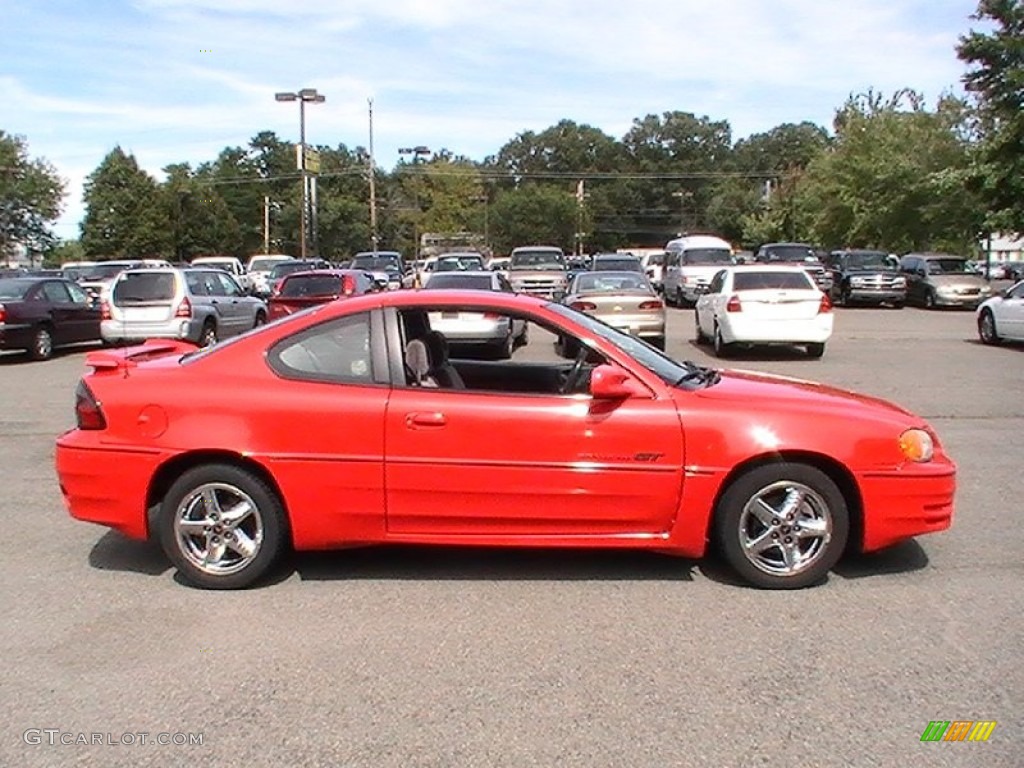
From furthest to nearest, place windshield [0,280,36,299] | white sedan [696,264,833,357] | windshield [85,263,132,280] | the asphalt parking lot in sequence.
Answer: windshield [85,263,132,280]
windshield [0,280,36,299]
white sedan [696,264,833,357]
the asphalt parking lot

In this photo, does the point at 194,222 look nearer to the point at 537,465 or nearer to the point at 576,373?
the point at 576,373

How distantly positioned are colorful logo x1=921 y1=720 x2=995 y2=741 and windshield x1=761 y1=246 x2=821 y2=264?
30.7 metres

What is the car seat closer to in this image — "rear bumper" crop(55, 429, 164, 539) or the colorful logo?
"rear bumper" crop(55, 429, 164, 539)

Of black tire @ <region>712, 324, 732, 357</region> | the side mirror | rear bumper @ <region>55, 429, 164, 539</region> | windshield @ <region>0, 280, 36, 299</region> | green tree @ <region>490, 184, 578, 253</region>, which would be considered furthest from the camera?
green tree @ <region>490, 184, 578, 253</region>

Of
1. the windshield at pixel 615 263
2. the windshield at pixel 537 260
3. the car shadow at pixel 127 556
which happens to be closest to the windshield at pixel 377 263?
the windshield at pixel 537 260

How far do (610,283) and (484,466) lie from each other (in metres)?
Answer: 13.2

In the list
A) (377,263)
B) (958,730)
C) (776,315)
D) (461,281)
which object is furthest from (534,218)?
(958,730)

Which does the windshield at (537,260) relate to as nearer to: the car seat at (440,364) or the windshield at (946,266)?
the windshield at (946,266)

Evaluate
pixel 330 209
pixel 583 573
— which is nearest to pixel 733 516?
pixel 583 573

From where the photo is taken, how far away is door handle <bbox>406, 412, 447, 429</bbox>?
5207 mm

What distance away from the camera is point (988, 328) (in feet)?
62.6

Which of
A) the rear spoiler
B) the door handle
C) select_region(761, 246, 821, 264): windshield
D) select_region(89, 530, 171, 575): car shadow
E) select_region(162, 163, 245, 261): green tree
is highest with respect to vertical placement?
select_region(162, 163, 245, 261): green tree

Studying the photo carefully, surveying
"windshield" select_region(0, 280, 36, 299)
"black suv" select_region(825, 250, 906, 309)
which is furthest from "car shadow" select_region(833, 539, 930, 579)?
"black suv" select_region(825, 250, 906, 309)

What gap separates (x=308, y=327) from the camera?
5.52 metres
